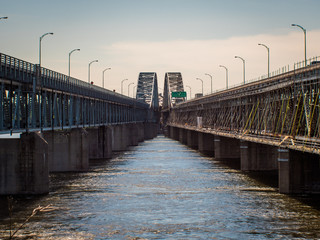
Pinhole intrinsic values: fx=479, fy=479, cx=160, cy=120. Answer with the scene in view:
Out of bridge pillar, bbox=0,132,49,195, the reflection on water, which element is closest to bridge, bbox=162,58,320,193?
the reflection on water

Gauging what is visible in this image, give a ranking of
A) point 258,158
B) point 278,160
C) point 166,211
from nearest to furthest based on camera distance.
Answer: point 166,211, point 278,160, point 258,158

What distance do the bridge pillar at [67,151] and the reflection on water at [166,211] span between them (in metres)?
8.65

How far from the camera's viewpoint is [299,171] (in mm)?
43250

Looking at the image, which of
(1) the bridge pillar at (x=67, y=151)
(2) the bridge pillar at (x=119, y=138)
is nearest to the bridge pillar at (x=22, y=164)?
(1) the bridge pillar at (x=67, y=151)

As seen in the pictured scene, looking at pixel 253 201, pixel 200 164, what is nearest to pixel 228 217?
pixel 253 201

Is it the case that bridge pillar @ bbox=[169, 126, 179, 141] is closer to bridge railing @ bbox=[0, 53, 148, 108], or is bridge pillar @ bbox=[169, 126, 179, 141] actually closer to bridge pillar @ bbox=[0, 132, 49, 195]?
bridge railing @ bbox=[0, 53, 148, 108]

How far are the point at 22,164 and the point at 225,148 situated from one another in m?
54.4

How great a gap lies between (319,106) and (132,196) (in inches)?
737

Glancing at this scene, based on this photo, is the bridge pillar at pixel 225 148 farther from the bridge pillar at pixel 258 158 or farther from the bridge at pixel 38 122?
the bridge pillar at pixel 258 158

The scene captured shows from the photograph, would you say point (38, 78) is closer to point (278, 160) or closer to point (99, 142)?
point (278, 160)

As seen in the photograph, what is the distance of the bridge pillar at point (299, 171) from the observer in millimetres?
42969

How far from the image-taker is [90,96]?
7725cm

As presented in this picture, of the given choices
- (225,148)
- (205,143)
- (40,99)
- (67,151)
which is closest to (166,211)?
(40,99)

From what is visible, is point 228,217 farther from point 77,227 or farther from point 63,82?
point 63,82
